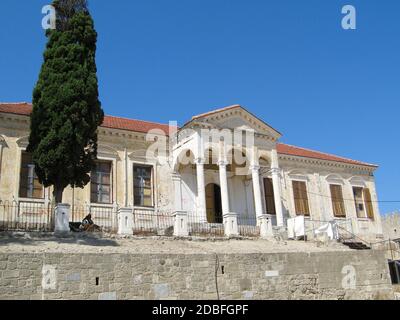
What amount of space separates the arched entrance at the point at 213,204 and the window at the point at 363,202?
933 centimetres

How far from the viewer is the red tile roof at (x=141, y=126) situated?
19.3 meters

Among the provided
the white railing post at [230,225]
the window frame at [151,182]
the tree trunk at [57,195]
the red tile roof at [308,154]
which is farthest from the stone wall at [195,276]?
the red tile roof at [308,154]

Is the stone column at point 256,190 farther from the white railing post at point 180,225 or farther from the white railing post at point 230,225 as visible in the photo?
the white railing post at point 180,225

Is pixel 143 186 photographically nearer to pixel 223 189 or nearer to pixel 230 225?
pixel 223 189

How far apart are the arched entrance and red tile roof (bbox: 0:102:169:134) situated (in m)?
3.64

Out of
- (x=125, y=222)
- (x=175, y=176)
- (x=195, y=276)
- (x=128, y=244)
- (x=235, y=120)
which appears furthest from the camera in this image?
(x=175, y=176)

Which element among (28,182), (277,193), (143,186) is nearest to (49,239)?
(28,182)

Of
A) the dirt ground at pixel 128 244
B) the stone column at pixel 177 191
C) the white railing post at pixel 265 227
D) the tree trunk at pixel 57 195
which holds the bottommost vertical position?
the dirt ground at pixel 128 244

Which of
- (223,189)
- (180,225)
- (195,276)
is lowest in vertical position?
(195,276)

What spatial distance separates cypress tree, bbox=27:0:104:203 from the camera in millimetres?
14820

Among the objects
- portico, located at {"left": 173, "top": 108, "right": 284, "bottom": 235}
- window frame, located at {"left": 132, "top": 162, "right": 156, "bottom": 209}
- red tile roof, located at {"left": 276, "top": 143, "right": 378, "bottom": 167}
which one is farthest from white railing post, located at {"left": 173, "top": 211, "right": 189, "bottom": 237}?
red tile roof, located at {"left": 276, "top": 143, "right": 378, "bottom": 167}

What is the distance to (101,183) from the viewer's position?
1981cm

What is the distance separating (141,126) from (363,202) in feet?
46.1

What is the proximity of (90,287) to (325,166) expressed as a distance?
18.7 m
